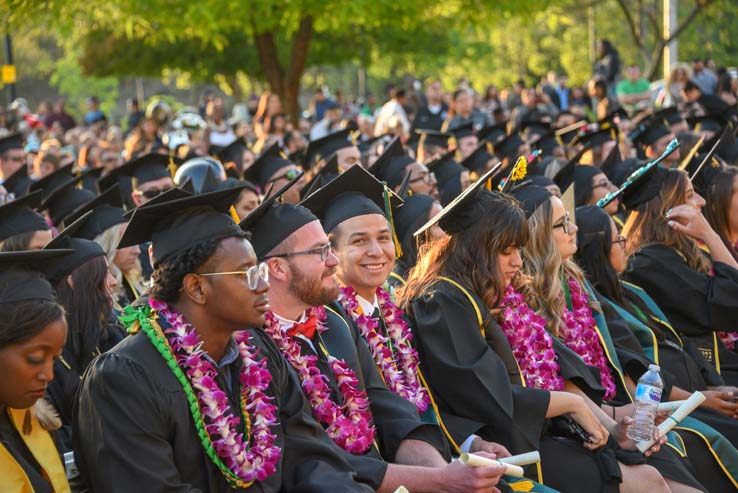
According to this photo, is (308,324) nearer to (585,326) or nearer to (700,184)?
(585,326)

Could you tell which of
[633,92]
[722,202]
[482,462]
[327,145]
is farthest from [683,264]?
Answer: [633,92]

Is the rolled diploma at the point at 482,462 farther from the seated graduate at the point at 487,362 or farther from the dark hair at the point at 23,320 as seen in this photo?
the dark hair at the point at 23,320

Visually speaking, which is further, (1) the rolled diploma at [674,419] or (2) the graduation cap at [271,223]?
(1) the rolled diploma at [674,419]

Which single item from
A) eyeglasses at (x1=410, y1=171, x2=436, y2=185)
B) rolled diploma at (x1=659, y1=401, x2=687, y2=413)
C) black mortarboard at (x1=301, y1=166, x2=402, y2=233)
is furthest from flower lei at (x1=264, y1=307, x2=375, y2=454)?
eyeglasses at (x1=410, y1=171, x2=436, y2=185)

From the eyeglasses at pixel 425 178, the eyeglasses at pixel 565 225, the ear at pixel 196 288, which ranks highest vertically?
the ear at pixel 196 288

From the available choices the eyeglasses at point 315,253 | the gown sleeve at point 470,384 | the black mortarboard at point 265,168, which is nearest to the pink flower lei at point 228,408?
the eyeglasses at point 315,253

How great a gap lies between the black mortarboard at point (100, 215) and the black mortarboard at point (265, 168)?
2551 millimetres

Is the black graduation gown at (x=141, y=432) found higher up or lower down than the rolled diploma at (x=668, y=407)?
higher up

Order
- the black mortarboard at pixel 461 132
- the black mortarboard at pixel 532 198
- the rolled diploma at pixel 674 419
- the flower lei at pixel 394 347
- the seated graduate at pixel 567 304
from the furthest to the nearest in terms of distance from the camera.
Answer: the black mortarboard at pixel 461 132 → the black mortarboard at pixel 532 198 → the seated graduate at pixel 567 304 → the rolled diploma at pixel 674 419 → the flower lei at pixel 394 347

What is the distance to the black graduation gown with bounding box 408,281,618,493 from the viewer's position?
487 cm

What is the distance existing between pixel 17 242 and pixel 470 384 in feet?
8.84

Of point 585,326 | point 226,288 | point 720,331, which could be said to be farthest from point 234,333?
point 720,331

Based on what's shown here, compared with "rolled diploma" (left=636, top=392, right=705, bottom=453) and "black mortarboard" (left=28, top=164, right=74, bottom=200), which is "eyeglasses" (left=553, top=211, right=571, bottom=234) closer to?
"rolled diploma" (left=636, top=392, right=705, bottom=453)

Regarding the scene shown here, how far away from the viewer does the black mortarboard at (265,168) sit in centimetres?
955
